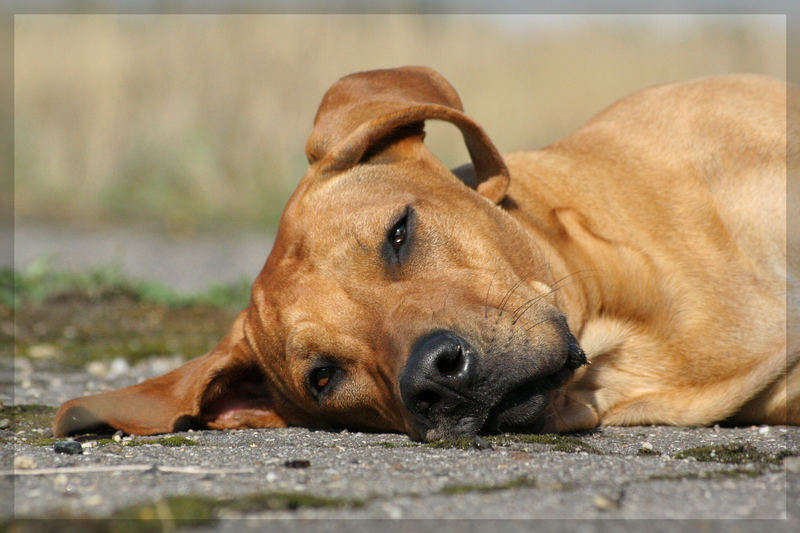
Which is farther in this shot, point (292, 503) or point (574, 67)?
point (574, 67)

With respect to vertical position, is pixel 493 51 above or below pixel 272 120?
above

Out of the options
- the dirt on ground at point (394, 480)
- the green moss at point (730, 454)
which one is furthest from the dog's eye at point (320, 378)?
the green moss at point (730, 454)

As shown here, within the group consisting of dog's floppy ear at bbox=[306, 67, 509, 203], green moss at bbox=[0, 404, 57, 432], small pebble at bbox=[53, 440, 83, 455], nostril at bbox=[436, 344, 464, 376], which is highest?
dog's floppy ear at bbox=[306, 67, 509, 203]

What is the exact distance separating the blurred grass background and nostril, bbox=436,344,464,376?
1080 centimetres

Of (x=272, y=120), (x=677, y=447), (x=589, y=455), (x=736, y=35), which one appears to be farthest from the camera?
(x=736, y=35)

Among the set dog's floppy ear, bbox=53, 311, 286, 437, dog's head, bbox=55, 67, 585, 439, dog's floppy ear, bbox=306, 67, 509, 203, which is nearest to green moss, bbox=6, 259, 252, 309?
dog's floppy ear, bbox=53, 311, 286, 437

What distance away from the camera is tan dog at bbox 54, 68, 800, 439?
3598 millimetres

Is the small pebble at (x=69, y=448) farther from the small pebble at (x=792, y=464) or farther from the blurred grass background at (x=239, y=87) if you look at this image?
the blurred grass background at (x=239, y=87)

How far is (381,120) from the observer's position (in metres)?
4.28

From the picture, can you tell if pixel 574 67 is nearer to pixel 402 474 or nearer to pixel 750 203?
pixel 750 203

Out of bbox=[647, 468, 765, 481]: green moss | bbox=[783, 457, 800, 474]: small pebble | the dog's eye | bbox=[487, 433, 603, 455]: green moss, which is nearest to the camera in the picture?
bbox=[647, 468, 765, 481]: green moss

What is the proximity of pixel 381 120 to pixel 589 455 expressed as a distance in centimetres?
193

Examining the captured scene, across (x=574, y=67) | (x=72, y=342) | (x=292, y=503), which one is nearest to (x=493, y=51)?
(x=574, y=67)

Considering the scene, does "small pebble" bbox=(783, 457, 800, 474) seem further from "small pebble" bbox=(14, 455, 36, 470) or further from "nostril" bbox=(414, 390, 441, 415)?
"small pebble" bbox=(14, 455, 36, 470)
